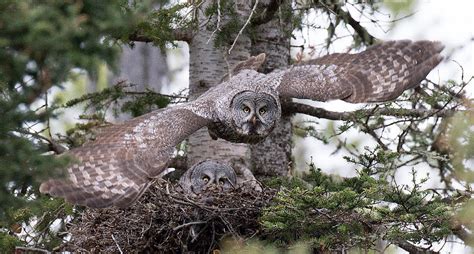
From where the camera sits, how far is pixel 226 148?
321 inches

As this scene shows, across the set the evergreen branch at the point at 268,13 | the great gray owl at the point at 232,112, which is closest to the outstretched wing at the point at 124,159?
the great gray owl at the point at 232,112

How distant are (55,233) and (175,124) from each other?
1214 millimetres

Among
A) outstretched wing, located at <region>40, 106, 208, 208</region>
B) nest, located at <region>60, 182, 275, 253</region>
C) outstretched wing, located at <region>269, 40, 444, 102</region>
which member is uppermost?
outstretched wing, located at <region>269, 40, 444, 102</region>

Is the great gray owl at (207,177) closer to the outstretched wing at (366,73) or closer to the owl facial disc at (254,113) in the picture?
the owl facial disc at (254,113)

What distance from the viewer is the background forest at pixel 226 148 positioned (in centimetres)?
412

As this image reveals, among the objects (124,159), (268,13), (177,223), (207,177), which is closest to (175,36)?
(268,13)

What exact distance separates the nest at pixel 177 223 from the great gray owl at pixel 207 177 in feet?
1.29

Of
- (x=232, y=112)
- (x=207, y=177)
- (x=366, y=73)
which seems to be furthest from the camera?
(x=366, y=73)

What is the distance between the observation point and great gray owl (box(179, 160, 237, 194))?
7.37m

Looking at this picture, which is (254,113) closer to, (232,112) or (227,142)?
(232,112)

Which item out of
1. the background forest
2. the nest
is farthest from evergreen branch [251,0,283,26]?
the nest

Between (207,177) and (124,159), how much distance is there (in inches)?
32.6

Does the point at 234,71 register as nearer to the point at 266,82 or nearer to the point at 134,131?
the point at 266,82

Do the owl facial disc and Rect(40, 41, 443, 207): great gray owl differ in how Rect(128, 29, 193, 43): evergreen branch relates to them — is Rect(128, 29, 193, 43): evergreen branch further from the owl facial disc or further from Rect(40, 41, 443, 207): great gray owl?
the owl facial disc
